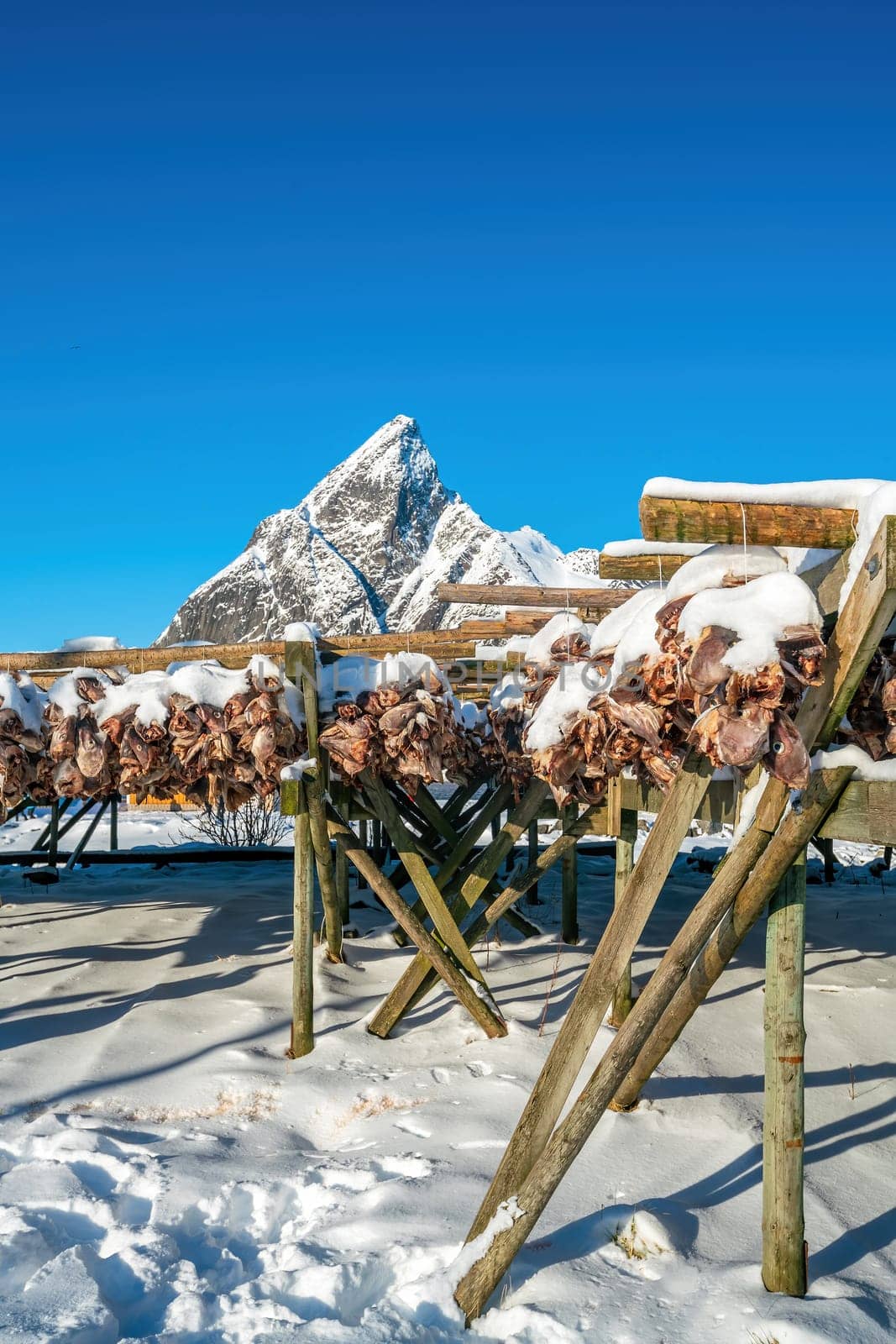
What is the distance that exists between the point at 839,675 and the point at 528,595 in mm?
3578

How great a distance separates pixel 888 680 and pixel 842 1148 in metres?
2.66

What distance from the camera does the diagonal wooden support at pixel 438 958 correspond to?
593 cm

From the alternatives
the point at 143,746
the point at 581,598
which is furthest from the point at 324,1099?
the point at 581,598

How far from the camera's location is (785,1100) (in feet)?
9.60

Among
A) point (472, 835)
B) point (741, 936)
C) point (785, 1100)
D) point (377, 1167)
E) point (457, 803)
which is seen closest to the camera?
point (785, 1100)

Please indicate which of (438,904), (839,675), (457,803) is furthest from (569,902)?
(839,675)

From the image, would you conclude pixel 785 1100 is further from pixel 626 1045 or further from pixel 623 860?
pixel 623 860

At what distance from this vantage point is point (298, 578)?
127 m

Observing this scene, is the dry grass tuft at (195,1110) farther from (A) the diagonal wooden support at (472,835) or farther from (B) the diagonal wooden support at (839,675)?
(B) the diagonal wooden support at (839,675)

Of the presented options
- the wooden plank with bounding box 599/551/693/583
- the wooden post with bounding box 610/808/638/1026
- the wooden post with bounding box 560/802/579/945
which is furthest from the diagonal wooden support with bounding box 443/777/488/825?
the wooden plank with bounding box 599/551/693/583

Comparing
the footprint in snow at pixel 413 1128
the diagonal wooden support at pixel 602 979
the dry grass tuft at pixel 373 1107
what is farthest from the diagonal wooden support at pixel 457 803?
the diagonal wooden support at pixel 602 979

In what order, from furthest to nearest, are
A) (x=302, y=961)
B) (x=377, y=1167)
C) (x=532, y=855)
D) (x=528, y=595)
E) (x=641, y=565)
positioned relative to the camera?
(x=532, y=855)
(x=528, y=595)
(x=302, y=961)
(x=377, y=1167)
(x=641, y=565)

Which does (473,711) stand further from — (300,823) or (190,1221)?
(190,1221)

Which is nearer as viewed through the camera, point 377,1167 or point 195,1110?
point 377,1167
